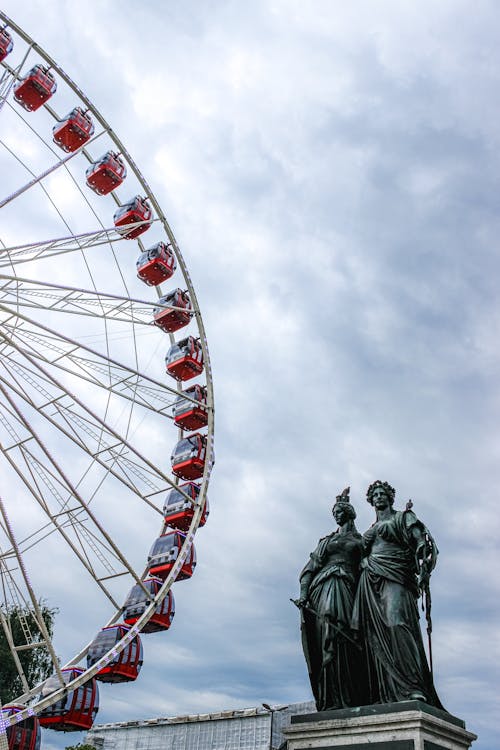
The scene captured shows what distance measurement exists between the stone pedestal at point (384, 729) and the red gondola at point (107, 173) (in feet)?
66.8

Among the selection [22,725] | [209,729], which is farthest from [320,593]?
[209,729]

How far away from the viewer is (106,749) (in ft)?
143

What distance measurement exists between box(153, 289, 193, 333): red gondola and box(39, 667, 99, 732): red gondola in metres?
11.4

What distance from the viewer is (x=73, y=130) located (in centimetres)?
2528

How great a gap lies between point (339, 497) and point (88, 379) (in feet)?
40.1

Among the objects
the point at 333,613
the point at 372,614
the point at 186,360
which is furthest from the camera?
the point at 186,360

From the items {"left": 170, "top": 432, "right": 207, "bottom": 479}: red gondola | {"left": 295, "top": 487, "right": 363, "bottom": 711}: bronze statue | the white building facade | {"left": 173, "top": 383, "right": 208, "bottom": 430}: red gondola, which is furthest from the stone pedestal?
the white building facade

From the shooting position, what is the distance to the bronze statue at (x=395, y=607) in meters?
10.0

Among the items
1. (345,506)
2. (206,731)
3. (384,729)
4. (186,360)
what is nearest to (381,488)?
(345,506)

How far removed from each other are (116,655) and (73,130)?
16.2 meters

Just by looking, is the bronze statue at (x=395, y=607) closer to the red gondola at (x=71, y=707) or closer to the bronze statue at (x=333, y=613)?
the bronze statue at (x=333, y=613)

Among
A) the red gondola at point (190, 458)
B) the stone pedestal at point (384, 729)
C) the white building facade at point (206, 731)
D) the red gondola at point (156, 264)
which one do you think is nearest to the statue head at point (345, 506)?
the stone pedestal at point (384, 729)

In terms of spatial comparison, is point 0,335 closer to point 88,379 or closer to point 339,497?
point 88,379

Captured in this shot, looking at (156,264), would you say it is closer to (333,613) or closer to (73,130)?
(73,130)
